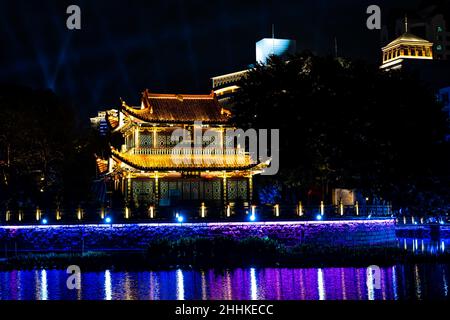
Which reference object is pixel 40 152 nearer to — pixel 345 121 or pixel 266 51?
pixel 345 121

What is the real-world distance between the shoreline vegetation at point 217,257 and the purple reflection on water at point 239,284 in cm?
95

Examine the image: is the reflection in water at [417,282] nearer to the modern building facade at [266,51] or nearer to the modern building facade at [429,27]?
the modern building facade at [266,51]

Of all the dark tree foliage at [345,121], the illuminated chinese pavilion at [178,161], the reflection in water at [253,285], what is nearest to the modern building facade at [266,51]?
the illuminated chinese pavilion at [178,161]

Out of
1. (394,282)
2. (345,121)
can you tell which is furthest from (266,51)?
(394,282)

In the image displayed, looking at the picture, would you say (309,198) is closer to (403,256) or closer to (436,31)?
(403,256)

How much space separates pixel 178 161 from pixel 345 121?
10.5 metres

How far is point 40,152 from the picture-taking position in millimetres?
52750

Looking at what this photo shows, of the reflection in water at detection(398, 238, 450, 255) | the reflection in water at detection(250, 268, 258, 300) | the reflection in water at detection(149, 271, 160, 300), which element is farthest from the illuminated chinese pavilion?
the reflection in water at detection(149, 271, 160, 300)

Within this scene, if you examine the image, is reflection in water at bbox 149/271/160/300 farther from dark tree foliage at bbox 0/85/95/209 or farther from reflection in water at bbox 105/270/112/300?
dark tree foliage at bbox 0/85/95/209

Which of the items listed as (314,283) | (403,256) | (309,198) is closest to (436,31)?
(309,198)

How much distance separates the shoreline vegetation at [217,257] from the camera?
35969 millimetres

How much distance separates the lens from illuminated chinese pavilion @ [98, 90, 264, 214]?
47312 millimetres

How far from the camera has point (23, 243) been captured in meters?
40.2
